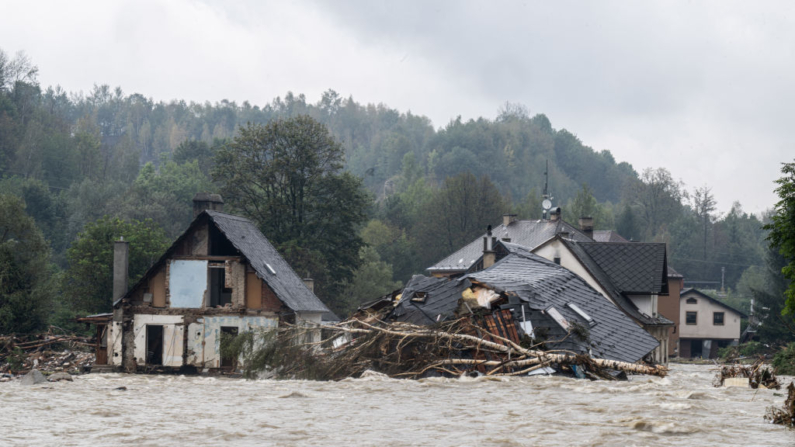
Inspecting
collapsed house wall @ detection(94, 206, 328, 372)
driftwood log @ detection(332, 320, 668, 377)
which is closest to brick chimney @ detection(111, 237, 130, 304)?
collapsed house wall @ detection(94, 206, 328, 372)

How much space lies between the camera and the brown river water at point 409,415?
1211 cm

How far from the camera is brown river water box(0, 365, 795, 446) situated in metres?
12.1

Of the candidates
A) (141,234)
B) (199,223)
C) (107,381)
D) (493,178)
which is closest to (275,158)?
(141,234)

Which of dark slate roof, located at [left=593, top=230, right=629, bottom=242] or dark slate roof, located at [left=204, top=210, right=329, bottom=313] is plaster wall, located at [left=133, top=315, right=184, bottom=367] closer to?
dark slate roof, located at [left=204, top=210, right=329, bottom=313]

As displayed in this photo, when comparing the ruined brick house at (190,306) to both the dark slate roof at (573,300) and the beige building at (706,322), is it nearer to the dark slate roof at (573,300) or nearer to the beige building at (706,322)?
the dark slate roof at (573,300)

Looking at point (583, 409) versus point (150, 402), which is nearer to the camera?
point (583, 409)

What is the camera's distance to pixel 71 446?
39.1 ft

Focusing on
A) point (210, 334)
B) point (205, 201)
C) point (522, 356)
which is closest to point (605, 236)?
point (205, 201)

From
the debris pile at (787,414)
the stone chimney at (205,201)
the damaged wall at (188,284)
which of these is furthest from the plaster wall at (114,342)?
the debris pile at (787,414)

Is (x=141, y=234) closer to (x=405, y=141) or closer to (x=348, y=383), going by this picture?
(x=348, y=383)

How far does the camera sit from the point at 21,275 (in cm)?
3869

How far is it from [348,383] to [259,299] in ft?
43.7

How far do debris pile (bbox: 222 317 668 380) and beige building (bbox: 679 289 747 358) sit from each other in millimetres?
51959

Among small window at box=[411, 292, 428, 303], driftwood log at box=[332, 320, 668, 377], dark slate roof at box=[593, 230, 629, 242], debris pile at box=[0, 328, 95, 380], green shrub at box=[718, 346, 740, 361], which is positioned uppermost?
dark slate roof at box=[593, 230, 629, 242]
